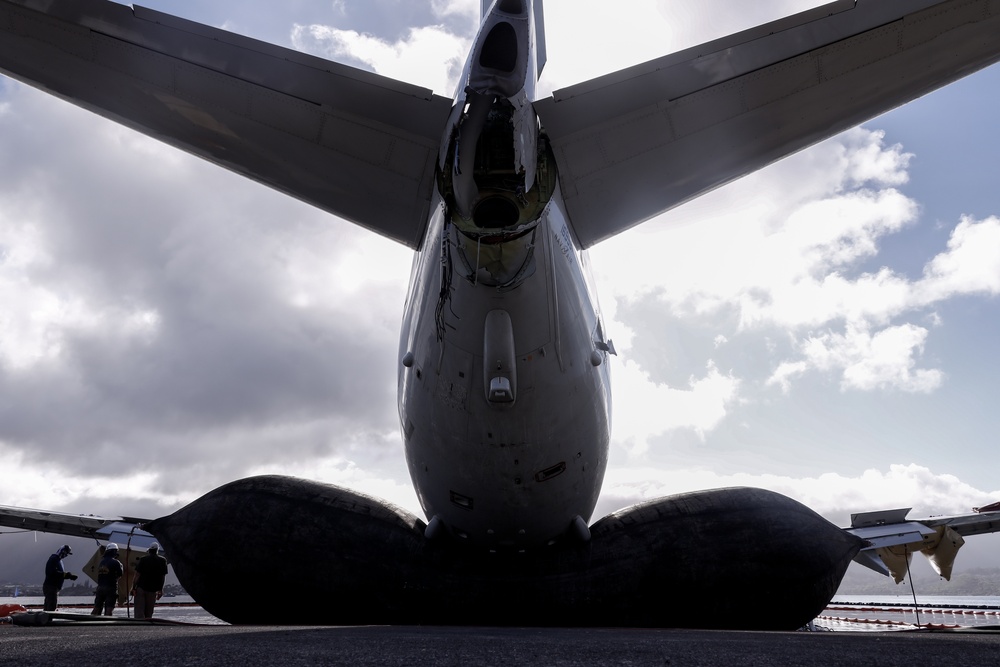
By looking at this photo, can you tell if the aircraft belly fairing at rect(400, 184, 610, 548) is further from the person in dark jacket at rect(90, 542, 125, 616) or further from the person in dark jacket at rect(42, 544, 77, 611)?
the person in dark jacket at rect(42, 544, 77, 611)

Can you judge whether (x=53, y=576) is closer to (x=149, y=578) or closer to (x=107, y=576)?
(x=107, y=576)

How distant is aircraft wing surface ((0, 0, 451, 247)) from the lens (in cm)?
501

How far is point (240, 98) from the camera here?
213 inches

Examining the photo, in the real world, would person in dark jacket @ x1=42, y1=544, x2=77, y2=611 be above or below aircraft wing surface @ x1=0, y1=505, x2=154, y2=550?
below

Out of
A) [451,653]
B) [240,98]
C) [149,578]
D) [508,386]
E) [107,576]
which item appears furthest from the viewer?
[107,576]

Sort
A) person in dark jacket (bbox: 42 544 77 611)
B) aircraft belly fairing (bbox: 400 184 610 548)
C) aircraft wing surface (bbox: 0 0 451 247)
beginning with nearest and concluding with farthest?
1. aircraft wing surface (bbox: 0 0 451 247)
2. aircraft belly fairing (bbox: 400 184 610 548)
3. person in dark jacket (bbox: 42 544 77 611)

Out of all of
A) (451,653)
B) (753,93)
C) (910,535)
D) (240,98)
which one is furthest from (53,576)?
(910,535)

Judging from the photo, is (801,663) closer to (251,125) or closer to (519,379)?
(519,379)

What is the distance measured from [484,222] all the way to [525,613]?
213 inches

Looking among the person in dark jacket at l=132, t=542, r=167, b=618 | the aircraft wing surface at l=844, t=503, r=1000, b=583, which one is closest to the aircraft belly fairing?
the person in dark jacket at l=132, t=542, r=167, b=618

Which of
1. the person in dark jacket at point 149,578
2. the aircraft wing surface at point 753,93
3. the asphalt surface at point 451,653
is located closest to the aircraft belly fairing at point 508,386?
the aircraft wing surface at point 753,93

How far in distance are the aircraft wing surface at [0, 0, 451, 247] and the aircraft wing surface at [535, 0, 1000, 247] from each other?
1425 millimetres

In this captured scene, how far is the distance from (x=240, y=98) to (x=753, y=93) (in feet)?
A: 14.3

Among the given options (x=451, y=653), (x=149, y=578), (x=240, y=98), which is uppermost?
(x=240, y=98)
